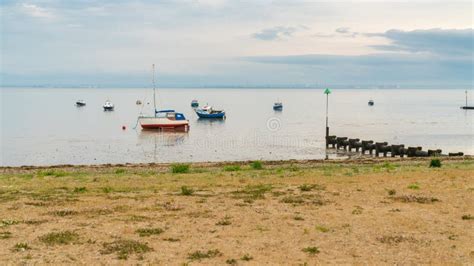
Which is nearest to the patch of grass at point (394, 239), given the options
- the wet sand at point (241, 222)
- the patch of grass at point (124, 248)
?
the wet sand at point (241, 222)

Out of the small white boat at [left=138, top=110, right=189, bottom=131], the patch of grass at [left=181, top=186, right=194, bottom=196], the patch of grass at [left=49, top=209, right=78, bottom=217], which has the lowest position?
the patch of grass at [left=49, top=209, right=78, bottom=217]

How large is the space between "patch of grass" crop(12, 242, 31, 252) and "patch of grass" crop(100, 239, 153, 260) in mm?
1627

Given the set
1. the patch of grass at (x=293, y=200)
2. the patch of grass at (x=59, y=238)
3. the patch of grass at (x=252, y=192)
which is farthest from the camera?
the patch of grass at (x=252, y=192)

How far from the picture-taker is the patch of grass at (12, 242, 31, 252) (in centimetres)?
1216

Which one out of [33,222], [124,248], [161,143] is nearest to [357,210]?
[124,248]

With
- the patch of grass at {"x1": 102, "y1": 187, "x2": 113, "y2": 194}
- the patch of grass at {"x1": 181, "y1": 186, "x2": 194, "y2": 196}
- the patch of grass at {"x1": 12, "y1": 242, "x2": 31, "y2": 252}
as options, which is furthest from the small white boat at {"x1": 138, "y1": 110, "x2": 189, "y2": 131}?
the patch of grass at {"x1": 12, "y1": 242, "x2": 31, "y2": 252}

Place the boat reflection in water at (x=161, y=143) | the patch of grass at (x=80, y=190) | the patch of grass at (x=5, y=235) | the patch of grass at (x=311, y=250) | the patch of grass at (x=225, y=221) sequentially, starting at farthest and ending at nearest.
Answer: the boat reflection in water at (x=161, y=143)
the patch of grass at (x=80, y=190)
the patch of grass at (x=225, y=221)
the patch of grass at (x=5, y=235)
the patch of grass at (x=311, y=250)

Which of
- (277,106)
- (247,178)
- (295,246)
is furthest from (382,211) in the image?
(277,106)

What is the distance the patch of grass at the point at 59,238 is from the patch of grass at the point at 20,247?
0.43 metres

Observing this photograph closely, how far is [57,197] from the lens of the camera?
1909cm

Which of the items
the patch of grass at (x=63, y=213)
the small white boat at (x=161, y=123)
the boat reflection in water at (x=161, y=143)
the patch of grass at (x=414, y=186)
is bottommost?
the patch of grass at (x=63, y=213)

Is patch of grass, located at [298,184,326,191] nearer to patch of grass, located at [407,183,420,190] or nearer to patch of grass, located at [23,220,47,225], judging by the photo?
patch of grass, located at [407,183,420,190]

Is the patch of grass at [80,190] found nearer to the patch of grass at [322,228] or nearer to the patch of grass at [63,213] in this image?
the patch of grass at [63,213]

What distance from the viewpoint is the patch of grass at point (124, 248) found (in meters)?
11.9
